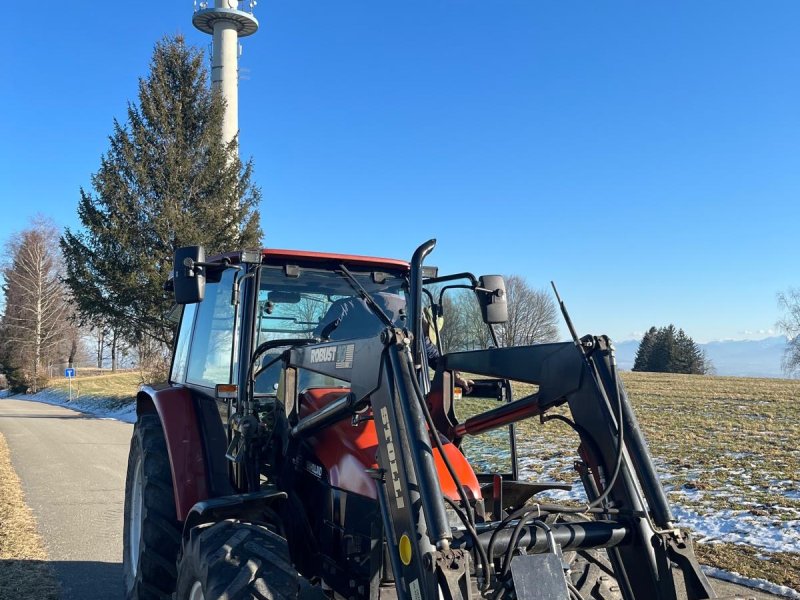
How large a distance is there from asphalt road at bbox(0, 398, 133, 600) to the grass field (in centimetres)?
364

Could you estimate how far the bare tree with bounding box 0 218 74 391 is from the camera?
43406 mm

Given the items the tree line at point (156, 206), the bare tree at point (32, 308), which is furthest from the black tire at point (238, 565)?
the bare tree at point (32, 308)

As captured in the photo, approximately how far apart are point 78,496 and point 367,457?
297 inches

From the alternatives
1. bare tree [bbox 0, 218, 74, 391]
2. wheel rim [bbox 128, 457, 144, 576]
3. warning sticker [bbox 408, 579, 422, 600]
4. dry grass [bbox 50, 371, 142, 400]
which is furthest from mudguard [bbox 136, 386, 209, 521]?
bare tree [bbox 0, 218, 74, 391]

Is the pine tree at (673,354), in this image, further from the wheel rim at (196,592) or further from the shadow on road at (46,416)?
the wheel rim at (196,592)

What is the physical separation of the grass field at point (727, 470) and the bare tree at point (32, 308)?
3889 centimetres

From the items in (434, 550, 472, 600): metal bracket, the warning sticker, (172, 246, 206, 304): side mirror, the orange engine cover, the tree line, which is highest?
the tree line

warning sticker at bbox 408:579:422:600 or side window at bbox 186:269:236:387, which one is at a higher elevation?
side window at bbox 186:269:236:387

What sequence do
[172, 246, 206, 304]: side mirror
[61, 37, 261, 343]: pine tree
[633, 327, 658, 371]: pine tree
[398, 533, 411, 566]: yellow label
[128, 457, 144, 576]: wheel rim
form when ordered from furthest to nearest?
[633, 327, 658, 371]: pine tree
[61, 37, 261, 343]: pine tree
[128, 457, 144, 576]: wheel rim
[172, 246, 206, 304]: side mirror
[398, 533, 411, 566]: yellow label

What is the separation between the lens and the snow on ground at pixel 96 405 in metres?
25.2

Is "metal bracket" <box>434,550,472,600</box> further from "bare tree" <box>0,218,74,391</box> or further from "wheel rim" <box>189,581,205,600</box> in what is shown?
"bare tree" <box>0,218,74,391</box>

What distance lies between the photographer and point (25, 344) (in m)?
43.4

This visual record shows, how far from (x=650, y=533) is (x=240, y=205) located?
896 inches

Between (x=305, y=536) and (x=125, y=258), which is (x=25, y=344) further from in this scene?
(x=305, y=536)
